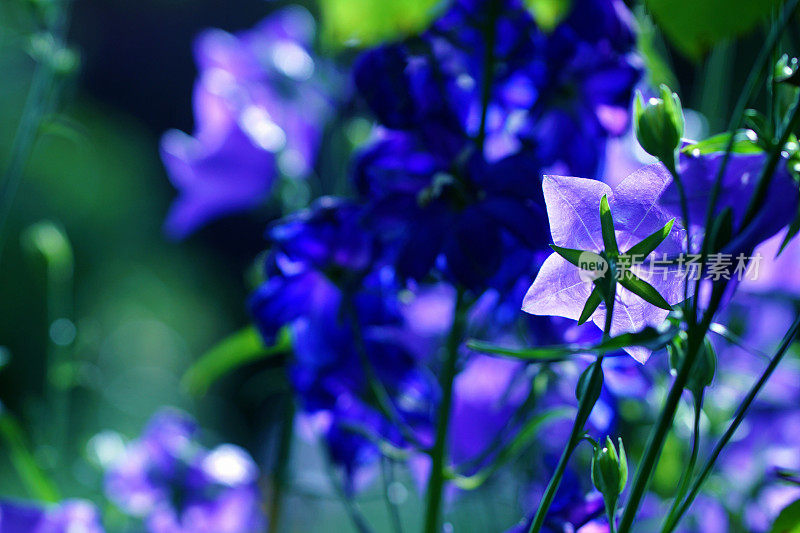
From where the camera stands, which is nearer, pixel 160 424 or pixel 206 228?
pixel 160 424

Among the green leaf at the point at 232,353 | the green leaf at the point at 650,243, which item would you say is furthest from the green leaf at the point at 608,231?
the green leaf at the point at 232,353

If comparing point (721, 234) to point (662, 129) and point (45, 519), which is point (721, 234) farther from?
point (45, 519)

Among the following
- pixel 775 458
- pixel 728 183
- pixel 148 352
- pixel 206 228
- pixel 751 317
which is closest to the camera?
pixel 728 183

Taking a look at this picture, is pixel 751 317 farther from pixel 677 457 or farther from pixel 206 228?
pixel 206 228

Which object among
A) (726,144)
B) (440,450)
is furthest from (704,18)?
(440,450)

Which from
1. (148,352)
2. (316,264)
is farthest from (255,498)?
(148,352)

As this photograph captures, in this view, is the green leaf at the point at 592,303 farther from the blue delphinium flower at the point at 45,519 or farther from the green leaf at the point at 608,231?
the blue delphinium flower at the point at 45,519
